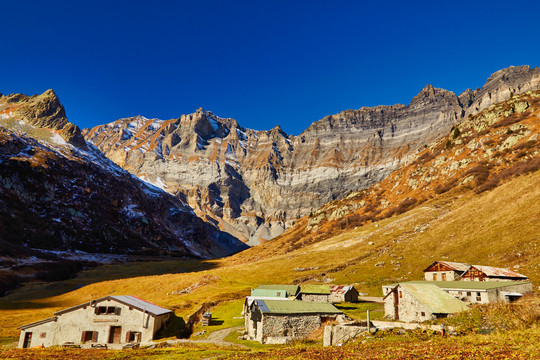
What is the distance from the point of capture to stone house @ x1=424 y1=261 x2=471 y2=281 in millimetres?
67625

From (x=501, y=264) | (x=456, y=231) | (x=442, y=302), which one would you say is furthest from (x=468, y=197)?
(x=442, y=302)

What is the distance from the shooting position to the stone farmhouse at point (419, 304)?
4159 centimetres

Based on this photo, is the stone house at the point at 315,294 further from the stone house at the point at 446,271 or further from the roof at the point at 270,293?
the stone house at the point at 446,271

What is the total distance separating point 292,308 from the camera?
45.3 meters

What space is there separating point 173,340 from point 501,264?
65643 millimetres

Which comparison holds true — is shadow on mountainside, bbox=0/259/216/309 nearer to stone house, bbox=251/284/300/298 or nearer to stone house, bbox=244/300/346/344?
stone house, bbox=251/284/300/298

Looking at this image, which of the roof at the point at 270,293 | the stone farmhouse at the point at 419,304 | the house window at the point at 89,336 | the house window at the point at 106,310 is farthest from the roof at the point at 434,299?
the house window at the point at 89,336

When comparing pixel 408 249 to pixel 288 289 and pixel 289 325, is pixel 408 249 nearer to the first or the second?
pixel 288 289

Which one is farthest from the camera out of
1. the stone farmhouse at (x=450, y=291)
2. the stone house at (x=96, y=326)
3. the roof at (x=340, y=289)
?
the roof at (x=340, y=289)

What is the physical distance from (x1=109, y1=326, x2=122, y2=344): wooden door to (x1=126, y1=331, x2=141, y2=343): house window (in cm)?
126

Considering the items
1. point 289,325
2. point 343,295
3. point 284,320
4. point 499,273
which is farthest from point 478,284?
point 284,320

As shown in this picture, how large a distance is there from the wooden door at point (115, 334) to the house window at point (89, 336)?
214cm

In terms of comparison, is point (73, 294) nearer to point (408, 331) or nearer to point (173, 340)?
point (173, 340)

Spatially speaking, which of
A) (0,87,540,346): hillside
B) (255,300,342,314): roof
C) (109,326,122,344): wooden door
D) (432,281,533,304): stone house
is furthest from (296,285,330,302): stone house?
(109,326,122,344): wooden door
